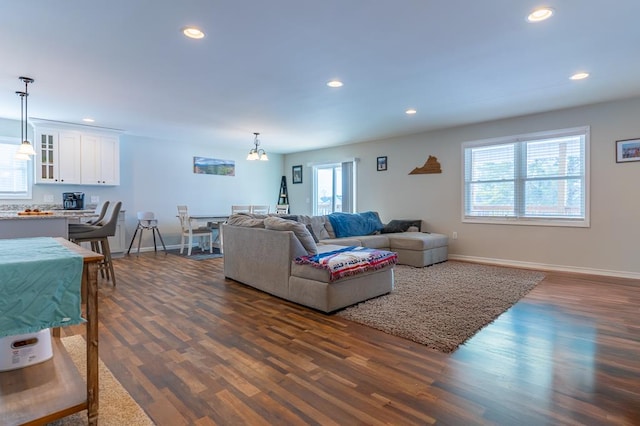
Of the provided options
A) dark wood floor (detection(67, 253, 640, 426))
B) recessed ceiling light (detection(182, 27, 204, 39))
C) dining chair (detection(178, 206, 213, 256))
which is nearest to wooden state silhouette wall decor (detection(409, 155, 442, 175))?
dark wood floor (detection(67, 253, 640, 426))

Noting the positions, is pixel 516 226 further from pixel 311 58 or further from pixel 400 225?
pixel 311 58

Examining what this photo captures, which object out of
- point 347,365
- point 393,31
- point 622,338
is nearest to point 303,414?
point 347,365

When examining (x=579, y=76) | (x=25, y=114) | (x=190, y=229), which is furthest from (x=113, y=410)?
(x=25, y=114)

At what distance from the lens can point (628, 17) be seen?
8.14ft

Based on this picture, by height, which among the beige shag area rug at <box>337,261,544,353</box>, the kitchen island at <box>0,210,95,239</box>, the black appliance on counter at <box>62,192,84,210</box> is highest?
the black appliance on counter at <box>62,192,84,210</box>

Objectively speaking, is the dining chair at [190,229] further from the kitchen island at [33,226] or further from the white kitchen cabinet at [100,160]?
the kitchen island at [33,226]

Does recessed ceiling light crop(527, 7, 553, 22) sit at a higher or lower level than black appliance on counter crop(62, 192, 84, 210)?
higher

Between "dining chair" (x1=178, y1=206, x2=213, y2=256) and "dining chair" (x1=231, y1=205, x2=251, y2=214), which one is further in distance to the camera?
"dining chair" (x1=231, y1=205, x2=251, y2=214)

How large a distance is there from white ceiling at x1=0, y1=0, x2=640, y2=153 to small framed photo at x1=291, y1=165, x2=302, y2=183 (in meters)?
3.57

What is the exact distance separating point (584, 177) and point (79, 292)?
5.90 metres

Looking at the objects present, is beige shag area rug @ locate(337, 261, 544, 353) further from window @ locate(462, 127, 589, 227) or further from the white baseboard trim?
window @ locate(462, 127, 589, 227)

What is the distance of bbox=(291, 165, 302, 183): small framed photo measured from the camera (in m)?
8.91

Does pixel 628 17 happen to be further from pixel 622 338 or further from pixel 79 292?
pixel 79 292

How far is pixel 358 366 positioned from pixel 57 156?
6.06 metres
